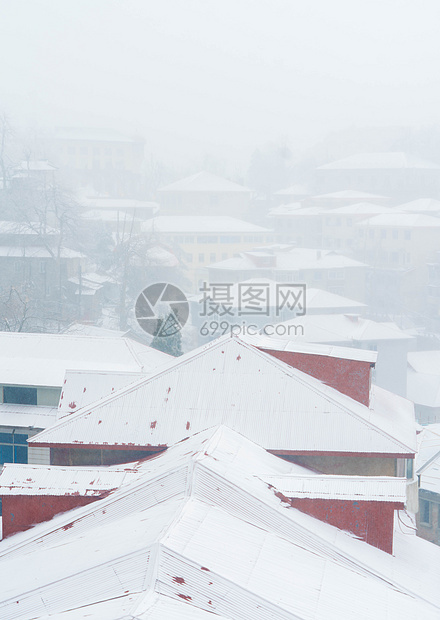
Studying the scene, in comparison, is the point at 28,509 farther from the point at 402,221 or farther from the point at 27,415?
the point at 402,221

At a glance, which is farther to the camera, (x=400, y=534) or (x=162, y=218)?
(x=162, y=218)

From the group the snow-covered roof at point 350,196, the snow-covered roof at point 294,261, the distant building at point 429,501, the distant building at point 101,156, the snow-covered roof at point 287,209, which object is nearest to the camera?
the distant building at point 429,501

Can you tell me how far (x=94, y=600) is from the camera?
3.96 meters

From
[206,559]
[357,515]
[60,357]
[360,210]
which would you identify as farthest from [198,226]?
[206,559]

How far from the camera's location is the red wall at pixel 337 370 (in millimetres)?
7809

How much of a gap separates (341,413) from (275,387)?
0.69 m

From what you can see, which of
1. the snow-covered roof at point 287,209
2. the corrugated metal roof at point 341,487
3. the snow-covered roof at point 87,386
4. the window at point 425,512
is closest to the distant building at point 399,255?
the snow-covered roof at point 287,209

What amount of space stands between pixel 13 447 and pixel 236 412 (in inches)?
178

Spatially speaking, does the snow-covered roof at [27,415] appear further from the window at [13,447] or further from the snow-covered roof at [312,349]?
the snow-covered roof at [312,349]

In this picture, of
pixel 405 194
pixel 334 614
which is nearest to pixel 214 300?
pixel 334 614

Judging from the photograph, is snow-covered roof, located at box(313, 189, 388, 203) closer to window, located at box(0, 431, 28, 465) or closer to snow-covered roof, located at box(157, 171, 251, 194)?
snow-covered roof, located at box(157, 171, 251, 194)

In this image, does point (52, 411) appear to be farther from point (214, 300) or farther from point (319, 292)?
point (319, 292)

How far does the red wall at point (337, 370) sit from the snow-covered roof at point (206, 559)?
166 cm

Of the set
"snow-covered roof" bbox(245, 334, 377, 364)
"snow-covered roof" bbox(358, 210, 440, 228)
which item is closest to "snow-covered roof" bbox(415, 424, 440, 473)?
"snow-covered roof" bbox(245, 334, 377, 364)
